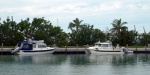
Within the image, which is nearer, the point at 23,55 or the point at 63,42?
the point at 23,55

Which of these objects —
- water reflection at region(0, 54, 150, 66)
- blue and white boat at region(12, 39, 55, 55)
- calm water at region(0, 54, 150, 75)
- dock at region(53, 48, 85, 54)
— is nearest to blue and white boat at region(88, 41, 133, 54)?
dock at region(53, 48, 85, 54)

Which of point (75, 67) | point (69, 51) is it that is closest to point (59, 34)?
point (69, 51)

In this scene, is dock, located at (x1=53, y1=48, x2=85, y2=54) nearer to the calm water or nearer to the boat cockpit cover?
the boat cockpit cover

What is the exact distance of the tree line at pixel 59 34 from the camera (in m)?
78.9

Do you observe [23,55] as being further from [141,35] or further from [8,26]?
[141,35]

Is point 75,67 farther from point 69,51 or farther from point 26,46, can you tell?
point 69,51

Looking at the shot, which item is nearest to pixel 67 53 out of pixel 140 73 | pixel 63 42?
pixel 63 42

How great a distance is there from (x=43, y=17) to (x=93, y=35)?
13.3 metres

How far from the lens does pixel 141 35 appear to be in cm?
9306

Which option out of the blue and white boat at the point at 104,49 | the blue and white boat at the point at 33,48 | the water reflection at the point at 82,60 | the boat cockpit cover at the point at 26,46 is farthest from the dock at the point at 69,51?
the water reflection at the point at 82,60

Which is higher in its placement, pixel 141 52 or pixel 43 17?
pixel 43 17

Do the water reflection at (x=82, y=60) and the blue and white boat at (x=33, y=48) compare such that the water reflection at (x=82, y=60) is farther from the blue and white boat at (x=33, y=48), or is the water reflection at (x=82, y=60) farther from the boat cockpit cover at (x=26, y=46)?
the boat cockpit cover at (x=26, y=46)

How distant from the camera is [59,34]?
80.6 meters

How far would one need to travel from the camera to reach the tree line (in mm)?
78875
